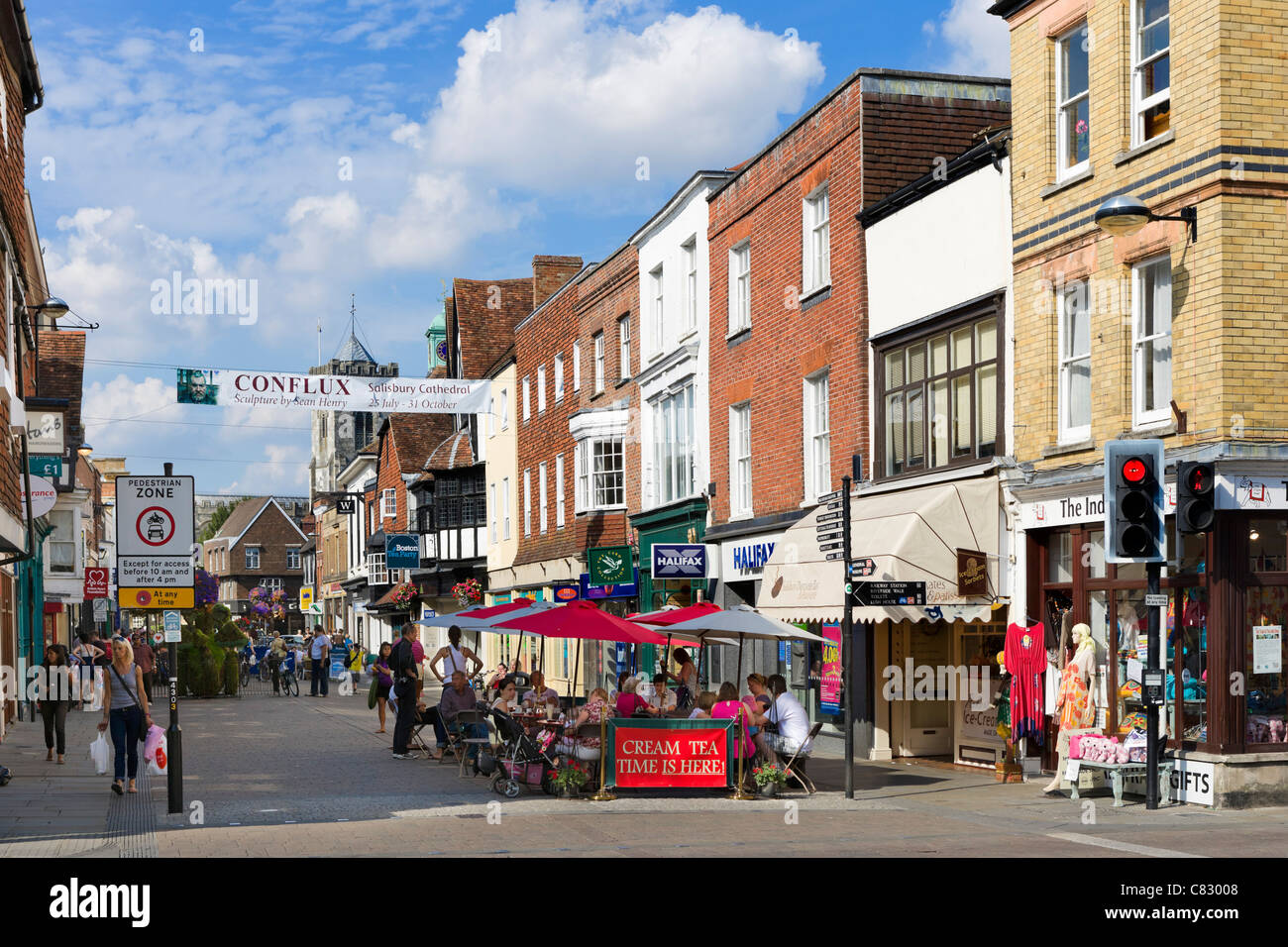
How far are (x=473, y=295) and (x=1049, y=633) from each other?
3986 centimetres

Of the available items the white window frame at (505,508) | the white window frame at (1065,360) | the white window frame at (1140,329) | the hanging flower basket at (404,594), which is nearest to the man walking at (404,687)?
the white window frame at (1065,360)

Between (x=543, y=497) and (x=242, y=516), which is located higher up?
(x=242, y=516)

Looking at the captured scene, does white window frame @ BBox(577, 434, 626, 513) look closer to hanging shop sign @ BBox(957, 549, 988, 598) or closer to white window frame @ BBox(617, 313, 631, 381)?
white window frame @ BBox(617, 313, 631, 381)

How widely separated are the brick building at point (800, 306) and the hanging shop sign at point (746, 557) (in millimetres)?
39

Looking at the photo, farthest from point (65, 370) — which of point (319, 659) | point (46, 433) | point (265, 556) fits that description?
point (265, 556)

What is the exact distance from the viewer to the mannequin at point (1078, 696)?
54.6ft

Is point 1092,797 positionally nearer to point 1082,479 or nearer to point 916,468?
point 1082,479

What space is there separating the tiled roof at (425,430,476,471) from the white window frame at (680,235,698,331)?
27.3 m

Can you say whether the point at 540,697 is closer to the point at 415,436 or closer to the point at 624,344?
the point at 624,344

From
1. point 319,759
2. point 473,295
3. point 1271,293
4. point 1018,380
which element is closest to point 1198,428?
point 1271,293

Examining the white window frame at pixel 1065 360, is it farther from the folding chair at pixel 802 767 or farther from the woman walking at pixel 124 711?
the woman walking at pixel 124 711

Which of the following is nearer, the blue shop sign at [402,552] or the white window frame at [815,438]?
the white window frame at [815,438]

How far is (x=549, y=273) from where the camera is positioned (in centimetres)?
4875

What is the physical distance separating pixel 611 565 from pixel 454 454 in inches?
1027
